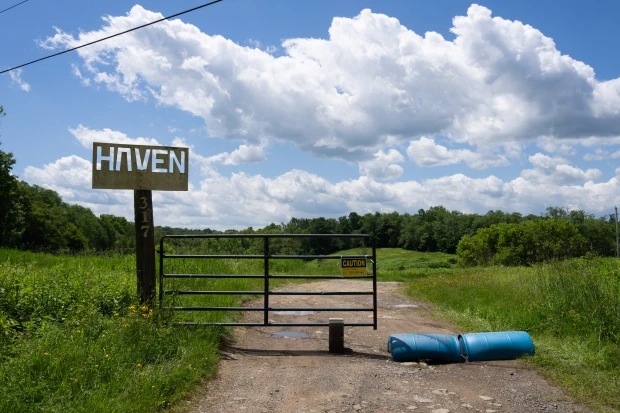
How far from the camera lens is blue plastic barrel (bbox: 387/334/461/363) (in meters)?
7.79

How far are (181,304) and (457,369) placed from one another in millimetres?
4506

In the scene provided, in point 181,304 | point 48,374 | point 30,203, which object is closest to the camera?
point 48,374

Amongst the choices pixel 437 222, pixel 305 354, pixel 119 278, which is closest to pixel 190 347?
pixel 305 354

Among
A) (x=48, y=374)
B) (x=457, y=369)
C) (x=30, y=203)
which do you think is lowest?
(x=457, y=369)

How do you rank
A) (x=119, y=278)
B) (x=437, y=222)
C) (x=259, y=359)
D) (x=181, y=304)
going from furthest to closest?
(x=437, y=222), (x=119, y=278), (x=181, y=304), (x=259, y=359)

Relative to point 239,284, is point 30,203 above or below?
above

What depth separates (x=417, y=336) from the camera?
315 inches

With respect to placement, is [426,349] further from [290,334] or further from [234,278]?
[234,278]

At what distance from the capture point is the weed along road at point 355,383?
5.79m

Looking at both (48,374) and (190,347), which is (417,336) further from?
(48,374)

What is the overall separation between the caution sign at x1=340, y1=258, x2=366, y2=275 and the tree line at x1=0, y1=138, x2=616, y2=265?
6479 mm

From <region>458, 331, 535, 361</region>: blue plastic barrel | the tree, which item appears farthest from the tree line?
<region>458, 331, 535, 361</region>: blue plastic barrel

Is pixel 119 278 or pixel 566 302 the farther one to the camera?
pixel 119 278

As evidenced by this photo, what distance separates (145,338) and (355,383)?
2601 mm
